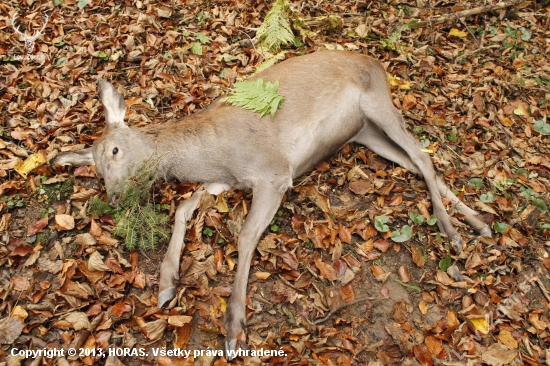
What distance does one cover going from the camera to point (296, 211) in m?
5.13

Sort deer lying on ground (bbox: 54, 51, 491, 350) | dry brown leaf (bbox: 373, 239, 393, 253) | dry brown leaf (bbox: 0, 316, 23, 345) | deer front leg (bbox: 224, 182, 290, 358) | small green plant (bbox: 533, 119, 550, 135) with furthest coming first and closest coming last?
small green plant (bbox: 533, 119, 550, 135), deer lying on ground (bbox: 54, 51, 491, 350), dry brown leaf (bbox: 373, 239, 393, 253), deer front leg (bbox: 224, 182, 290, 358), dry brown leaf (bbox: 0, 316, 23, 345)

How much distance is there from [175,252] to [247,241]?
2.39 feet

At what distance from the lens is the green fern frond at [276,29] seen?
6646 mm

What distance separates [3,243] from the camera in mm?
4566

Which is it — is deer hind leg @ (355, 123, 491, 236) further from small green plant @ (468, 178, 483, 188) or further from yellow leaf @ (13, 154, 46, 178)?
yellow leaf @ (13, 154, 46, 178)

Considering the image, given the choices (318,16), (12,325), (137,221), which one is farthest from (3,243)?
(318,16)

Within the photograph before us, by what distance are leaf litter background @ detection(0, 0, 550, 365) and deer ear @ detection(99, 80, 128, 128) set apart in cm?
53

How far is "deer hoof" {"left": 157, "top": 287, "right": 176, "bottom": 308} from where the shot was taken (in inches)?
169

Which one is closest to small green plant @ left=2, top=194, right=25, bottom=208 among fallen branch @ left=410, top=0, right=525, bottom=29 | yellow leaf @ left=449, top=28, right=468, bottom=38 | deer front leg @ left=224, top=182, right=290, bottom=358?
deer front leg @ left=224, top=182, right=290, bottom=358

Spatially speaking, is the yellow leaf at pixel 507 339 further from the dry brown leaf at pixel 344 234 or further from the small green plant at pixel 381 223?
the dry brown leaf at pixel 344 234

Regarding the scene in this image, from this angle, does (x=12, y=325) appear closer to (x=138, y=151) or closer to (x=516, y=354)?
(x=138, y=151)

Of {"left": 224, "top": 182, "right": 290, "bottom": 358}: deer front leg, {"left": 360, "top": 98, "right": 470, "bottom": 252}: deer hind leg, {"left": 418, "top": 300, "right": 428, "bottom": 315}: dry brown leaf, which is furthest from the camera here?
{"left": 360, "top": 98, "right": 470, "bottom": 252}: deer hind leg

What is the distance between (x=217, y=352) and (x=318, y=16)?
5565 mm

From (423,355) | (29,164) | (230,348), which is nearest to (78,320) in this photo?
(230,348)
